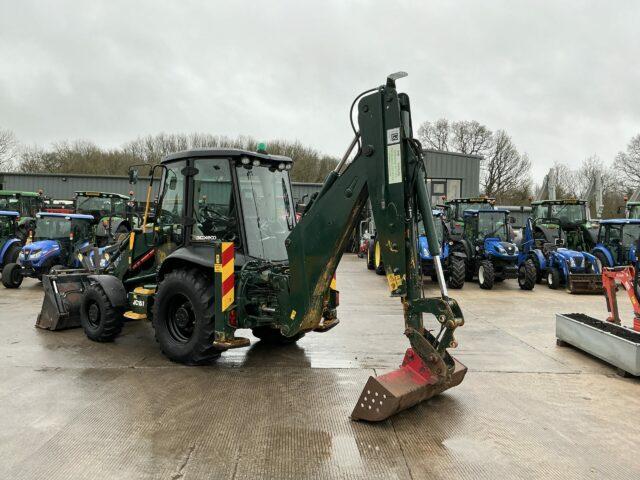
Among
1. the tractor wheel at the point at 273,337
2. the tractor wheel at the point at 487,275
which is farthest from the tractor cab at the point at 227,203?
the tractor wheel at the point at 487,275

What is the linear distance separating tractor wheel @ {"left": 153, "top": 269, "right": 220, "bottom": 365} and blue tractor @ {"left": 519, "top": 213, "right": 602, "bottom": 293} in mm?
10110

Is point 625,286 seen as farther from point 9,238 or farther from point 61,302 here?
point 9,238

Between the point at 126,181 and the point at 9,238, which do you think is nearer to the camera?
the point at 9,238

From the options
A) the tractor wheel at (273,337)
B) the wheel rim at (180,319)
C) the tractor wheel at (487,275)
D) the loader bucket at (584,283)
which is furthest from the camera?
the tractor wheel at (487,275)

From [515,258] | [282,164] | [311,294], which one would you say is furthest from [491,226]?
[311,294]

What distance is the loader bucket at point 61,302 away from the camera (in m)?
6.78

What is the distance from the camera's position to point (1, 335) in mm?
6594

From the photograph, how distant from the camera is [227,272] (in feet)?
16.0

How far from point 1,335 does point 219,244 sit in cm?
404

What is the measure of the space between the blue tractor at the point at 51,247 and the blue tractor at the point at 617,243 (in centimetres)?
1399

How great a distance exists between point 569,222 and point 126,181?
23.8m

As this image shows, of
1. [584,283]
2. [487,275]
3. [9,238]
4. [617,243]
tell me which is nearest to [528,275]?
[487,275]

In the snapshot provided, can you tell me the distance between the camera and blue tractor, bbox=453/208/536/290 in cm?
1242

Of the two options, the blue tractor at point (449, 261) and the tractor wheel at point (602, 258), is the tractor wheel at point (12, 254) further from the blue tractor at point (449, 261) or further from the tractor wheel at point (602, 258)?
the tractor wheel at point (602, 258)
